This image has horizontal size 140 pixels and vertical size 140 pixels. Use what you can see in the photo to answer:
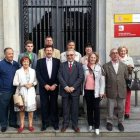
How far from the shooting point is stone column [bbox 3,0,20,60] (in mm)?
9794

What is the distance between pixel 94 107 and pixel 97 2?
3.57 meters

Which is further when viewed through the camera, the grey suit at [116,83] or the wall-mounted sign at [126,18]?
the wall-mounted sign at [126,18]

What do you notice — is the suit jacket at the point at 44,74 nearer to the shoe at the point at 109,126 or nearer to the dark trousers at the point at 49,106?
the dark trousers at the point at 49,106

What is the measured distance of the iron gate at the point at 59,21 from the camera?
1030 cm

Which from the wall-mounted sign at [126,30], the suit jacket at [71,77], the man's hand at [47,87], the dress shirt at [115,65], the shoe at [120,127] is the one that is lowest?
the shoe at [120,127]

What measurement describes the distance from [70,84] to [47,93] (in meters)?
0.54

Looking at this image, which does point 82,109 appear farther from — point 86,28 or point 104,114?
point 86,28

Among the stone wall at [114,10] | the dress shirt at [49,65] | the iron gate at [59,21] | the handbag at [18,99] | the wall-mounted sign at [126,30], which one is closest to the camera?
the handbag at [18,99]

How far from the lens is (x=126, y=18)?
999 cm

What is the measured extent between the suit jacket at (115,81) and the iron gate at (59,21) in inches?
112

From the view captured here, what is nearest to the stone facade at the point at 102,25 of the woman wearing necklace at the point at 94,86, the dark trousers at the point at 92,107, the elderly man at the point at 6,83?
the elderly man at the point at 6,83

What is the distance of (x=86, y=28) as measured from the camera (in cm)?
1046

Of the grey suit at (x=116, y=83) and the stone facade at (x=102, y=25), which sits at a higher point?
the stone facade at (x=102, y=25)

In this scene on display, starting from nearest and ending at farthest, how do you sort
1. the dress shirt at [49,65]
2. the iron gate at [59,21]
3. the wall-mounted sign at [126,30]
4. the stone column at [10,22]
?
the dress shirt at [49,65]
the stone column at [10,22]
the wall-mounted sign at [126,30]
the iron gate at [59,21]
